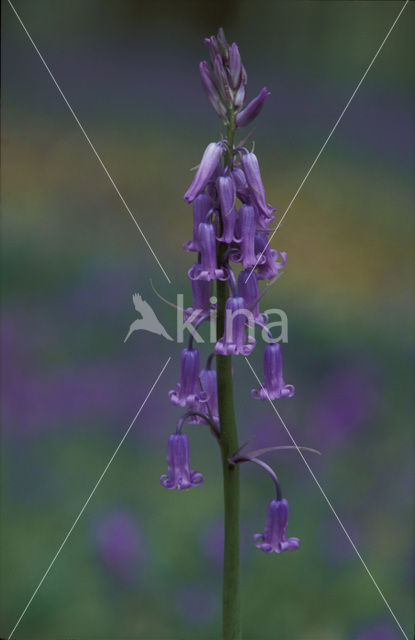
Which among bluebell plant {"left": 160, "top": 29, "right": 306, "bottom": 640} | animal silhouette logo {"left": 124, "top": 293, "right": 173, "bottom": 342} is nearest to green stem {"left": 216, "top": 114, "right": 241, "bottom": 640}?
bluebell plant {"left": 160, "top": 29, "right": 306, "bottom": 640}

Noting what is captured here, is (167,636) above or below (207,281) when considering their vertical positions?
below

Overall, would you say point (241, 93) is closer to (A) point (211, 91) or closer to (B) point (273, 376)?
(A) point (211, 91)

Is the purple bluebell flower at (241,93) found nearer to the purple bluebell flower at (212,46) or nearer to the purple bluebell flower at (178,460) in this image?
the purple bluebell flower at (212,46)

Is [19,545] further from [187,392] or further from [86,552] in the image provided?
[187,392]

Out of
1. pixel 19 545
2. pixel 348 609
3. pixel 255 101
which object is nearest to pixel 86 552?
pixel 19 545

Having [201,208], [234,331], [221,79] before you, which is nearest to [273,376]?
[234,331]

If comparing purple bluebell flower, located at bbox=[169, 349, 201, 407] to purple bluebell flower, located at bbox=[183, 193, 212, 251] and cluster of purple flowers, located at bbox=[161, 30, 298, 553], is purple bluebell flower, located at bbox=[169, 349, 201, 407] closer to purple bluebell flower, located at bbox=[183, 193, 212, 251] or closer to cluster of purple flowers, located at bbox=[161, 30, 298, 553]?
cluster of purple flowers, located at bbox=[161, 30, 298, 553]

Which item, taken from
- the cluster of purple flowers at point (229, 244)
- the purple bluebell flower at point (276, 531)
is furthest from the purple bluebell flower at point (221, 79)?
the purple bluebell flower at point (276, 531)
